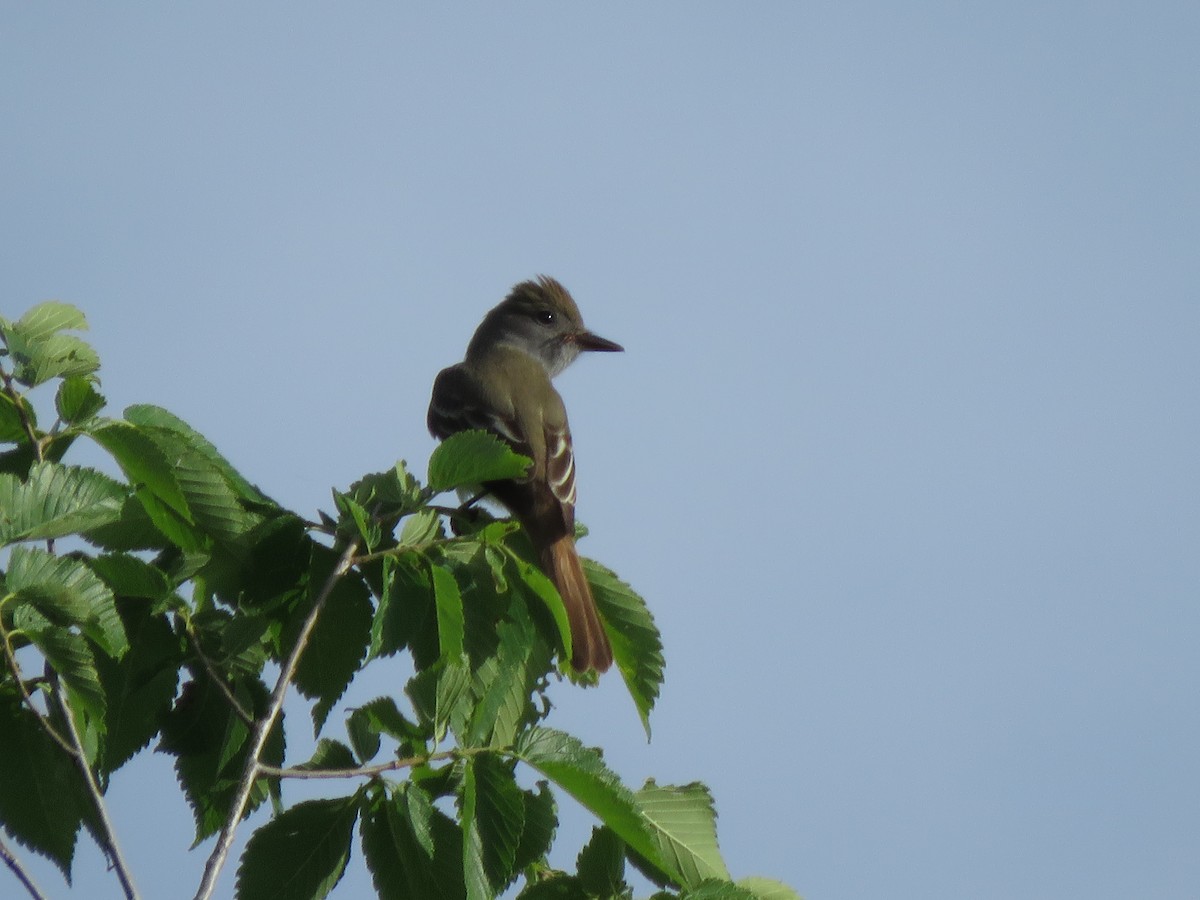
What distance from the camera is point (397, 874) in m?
2.99

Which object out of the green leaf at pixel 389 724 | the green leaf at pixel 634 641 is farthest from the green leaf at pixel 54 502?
the green leaf at pixel 634 641

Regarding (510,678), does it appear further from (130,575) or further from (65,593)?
(65,593)

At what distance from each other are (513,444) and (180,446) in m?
2.93

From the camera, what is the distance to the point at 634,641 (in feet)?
11.6

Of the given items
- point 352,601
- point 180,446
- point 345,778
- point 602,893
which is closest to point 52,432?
point 180,446

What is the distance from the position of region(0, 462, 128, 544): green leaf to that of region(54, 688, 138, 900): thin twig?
354 millimetres

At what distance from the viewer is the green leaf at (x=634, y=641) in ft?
11.6

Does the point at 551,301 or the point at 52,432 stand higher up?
the point at 551,301

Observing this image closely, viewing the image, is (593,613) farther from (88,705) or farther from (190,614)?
(88,705)

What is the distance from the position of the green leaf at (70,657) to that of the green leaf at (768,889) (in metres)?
1.44

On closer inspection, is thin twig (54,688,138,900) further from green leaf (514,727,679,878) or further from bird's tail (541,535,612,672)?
bird's tail (541,535,612,672)

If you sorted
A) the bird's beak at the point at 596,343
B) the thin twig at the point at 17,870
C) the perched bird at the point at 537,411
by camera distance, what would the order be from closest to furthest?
the thin twig at the point at 17,870 → the perched bird at the point at 537,411 → the bird's beak at the point at 596,343

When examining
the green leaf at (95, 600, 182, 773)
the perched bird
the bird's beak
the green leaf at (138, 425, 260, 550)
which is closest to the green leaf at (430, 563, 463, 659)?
the green leaf at (138, 425, 260, 550)

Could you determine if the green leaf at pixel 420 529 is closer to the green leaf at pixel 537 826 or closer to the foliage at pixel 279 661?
the foliage at pixel 279 661
